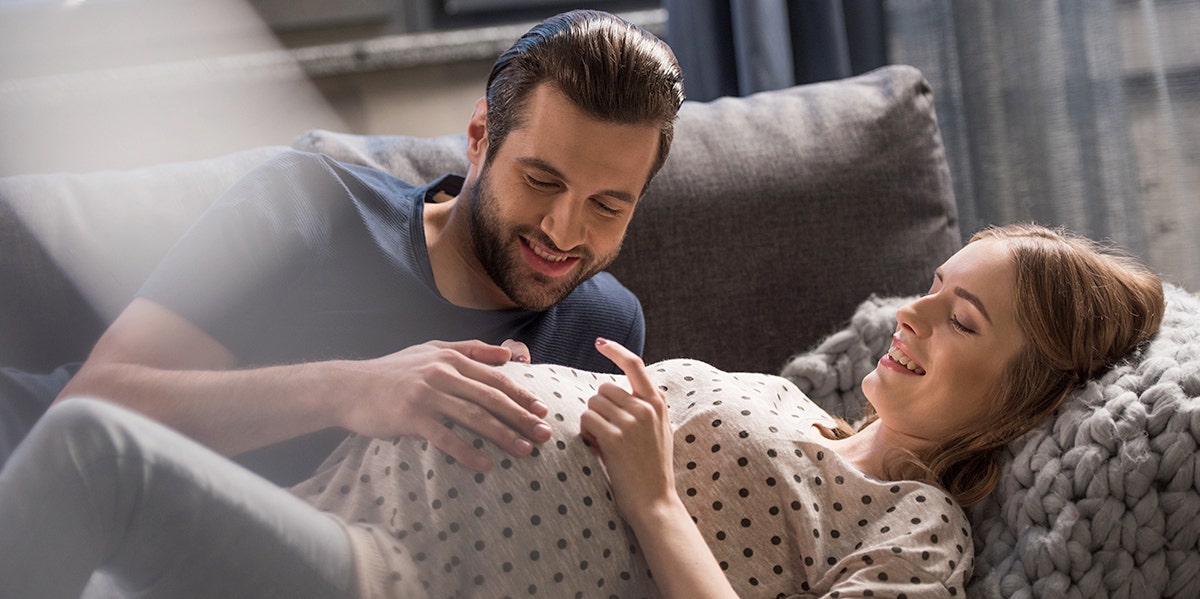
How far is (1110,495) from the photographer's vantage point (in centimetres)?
78

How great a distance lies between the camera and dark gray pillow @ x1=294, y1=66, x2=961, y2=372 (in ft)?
4.05

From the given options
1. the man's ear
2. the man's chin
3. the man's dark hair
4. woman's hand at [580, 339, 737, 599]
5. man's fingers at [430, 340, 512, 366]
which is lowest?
woman's hand at [580, 339, 737, 599]

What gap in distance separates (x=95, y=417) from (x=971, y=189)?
1332mm

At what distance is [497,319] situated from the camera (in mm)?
1053

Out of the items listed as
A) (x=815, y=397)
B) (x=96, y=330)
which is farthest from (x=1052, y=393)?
(x=96, y=330)

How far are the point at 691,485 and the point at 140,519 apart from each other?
45 centimetres

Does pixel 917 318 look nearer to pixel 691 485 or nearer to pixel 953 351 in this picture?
pixel 953 351

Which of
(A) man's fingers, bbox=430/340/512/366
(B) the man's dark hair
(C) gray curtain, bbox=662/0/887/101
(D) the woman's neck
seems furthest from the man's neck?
(C) gray curtain, bbox=662/0/887/101

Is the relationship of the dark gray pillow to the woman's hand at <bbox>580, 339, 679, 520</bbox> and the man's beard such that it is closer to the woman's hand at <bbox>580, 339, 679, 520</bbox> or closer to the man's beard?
the man's beard

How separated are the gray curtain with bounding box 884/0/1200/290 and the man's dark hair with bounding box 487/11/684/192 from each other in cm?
70

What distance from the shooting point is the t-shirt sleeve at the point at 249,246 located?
0.90 meters

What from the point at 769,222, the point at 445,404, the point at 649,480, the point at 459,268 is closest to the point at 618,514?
the point at 649,480

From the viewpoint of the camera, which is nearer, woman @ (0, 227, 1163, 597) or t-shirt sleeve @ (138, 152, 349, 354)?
woman @ (0, 227, 1163, 597)

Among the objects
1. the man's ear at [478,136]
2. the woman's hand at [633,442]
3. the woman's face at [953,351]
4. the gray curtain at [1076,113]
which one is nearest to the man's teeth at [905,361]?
the woman's face at [953,351]
